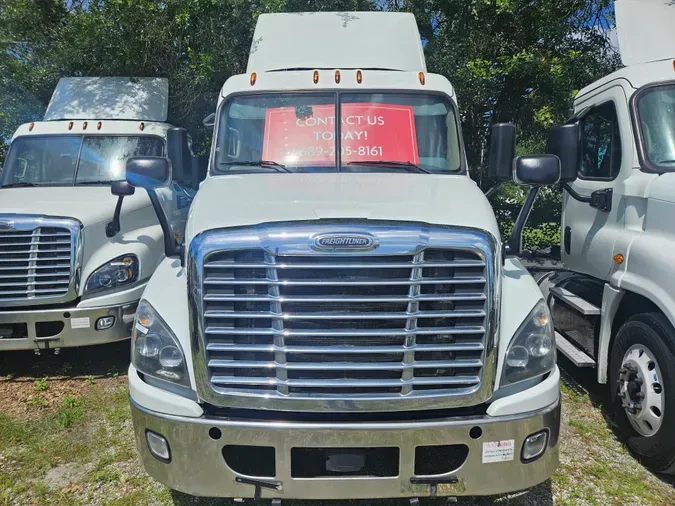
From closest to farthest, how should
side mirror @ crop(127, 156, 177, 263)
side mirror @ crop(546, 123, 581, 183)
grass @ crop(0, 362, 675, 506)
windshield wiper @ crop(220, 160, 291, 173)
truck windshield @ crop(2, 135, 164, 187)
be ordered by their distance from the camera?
grass @ crop(0, 362, 675, 506), side mirror @ crop(127, 156, 177, 263), windshield wiper @ crop(220, 160, 291, 173), side mirror @ crop(546, 123, 581, 183), truck windshield @ crop(2, 135, 164, 187)

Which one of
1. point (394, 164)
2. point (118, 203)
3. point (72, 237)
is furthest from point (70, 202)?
point (394, 164)

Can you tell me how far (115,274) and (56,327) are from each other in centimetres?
69

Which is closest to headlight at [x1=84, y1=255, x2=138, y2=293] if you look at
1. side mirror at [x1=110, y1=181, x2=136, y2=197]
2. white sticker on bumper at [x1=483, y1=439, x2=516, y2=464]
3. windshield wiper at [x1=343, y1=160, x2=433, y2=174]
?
side mirror at [x1=110, y1=181, x2=136, y2=197]

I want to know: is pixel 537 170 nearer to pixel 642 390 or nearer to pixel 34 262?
pixel 642 390

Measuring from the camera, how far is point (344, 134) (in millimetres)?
4059

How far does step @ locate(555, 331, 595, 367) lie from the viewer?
4277 millimetres

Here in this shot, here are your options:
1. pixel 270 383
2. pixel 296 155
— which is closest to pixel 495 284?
pixel 270 383

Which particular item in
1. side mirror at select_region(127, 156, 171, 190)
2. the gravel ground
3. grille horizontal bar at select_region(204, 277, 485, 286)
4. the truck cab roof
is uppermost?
the truck cab roof

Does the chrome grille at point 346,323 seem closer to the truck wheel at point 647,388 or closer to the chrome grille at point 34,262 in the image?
the truck wheel at point 647,388

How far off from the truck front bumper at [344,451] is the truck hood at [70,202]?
312 centimetres

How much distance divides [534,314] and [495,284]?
385 millimetres

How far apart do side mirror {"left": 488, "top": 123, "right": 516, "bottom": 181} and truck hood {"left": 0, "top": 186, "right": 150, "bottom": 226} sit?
3.70 metres

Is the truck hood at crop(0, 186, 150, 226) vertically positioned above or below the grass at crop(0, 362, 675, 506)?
above

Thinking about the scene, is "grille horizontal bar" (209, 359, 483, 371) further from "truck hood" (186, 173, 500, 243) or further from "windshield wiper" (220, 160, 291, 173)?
"windshield wiper" (220, 160, 291, 173)
